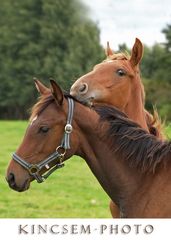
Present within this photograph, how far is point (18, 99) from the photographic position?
49.5 m

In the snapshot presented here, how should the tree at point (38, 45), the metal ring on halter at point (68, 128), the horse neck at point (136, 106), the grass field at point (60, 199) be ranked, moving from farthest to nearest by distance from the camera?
the tree at point (38, 45) < the grass field at point (60, 199) < the horse neck at point (136, 106) < the metal ring on halter at point (68, 128)

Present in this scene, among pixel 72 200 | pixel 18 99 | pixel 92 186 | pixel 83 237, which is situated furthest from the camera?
pixel 18 99

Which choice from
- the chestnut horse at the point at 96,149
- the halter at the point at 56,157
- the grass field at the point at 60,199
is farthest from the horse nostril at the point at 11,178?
the grass field at the point at 60,199

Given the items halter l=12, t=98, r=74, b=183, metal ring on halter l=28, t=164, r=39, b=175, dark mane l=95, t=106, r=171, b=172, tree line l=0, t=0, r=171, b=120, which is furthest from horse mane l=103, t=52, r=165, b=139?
tree line l=0, t=0, r=171, b=120

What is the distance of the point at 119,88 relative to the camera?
5.72 metres

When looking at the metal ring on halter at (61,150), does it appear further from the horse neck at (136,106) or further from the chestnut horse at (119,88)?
the horse neck at (136,106)

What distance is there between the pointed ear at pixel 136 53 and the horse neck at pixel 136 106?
30 cm

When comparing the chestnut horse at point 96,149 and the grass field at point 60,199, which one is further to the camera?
the grass field at point 60,199

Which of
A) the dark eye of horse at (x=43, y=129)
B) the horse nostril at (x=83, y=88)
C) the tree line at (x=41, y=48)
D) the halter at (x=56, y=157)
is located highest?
the horse nostril at (x=83, y=88)

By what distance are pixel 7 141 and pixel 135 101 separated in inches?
647

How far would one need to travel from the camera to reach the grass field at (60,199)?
9352 millimetres

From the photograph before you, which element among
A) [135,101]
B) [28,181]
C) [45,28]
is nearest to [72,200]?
[135,101]

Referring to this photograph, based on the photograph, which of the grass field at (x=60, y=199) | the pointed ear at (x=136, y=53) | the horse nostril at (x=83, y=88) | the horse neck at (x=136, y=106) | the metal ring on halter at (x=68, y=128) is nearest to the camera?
the metal ring on halter at (x=68, y=128)

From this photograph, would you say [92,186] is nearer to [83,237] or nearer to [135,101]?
[135,101]
